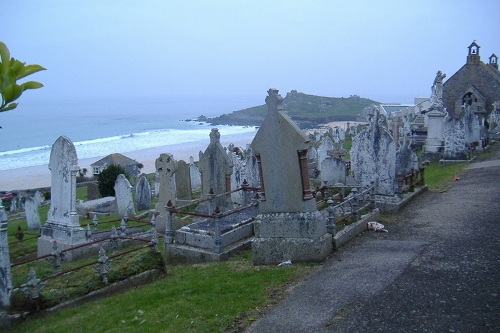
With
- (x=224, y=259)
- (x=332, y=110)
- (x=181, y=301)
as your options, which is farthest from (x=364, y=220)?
(x=332, y=110)

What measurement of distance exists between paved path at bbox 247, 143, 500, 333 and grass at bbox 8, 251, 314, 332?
1.38ft

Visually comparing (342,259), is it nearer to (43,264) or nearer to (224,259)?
(224,259)

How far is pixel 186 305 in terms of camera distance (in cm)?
643

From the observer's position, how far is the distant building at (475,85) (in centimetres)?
3959

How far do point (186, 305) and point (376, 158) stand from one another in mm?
8075

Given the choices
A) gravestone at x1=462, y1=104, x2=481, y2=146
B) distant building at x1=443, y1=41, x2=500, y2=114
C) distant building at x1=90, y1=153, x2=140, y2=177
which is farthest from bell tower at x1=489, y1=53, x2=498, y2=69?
distant building at x1=90, y1=153, x2=140, y2=177

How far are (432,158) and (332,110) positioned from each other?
114 metres

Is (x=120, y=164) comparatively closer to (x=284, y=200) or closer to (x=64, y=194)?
(x=64, y=194)

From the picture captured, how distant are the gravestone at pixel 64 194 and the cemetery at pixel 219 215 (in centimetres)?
3

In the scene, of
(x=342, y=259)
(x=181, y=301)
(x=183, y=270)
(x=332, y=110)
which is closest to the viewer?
(x=181, y=301)

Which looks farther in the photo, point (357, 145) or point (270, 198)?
point (357, 145)

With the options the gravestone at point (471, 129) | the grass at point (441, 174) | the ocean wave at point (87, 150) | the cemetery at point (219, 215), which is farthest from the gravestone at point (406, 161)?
the ocean wave at point (87, 150)

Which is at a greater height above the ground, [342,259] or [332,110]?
[332,110]

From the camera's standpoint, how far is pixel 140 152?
6981 centimetres
